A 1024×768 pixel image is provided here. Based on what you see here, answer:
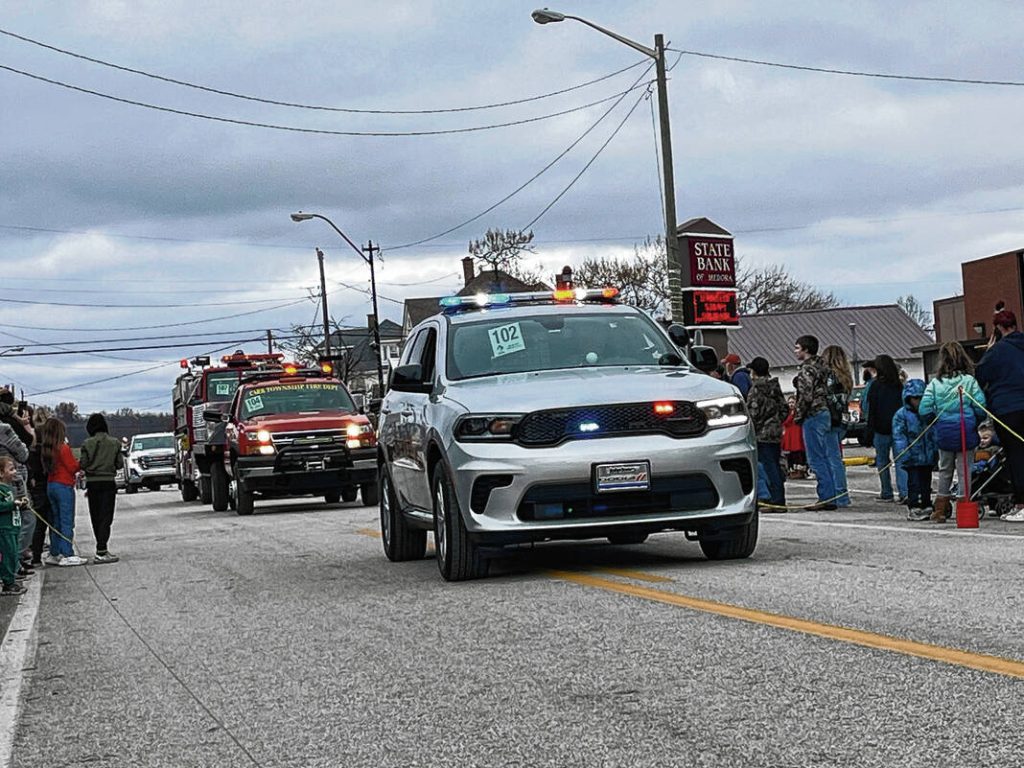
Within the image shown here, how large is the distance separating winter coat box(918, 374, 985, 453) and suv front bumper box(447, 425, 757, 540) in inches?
186

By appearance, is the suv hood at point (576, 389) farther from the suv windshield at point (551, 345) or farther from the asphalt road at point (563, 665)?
the asphalt road at point (563, 665)

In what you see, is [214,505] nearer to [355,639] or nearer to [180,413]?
[180,413]

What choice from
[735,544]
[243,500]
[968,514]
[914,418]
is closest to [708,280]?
[243,500]

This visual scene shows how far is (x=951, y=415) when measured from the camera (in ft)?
44.8

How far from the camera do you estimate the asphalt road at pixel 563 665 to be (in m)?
5.05

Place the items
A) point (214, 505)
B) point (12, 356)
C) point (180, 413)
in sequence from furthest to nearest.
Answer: point (12, 356), point (180, 413), point (214, 505)

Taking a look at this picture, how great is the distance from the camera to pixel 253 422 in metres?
24.4

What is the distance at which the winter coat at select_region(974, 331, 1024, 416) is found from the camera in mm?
13430

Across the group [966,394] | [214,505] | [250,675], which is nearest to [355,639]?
[250,675]

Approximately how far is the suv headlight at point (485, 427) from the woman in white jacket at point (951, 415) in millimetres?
5603

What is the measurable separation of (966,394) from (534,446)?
18.7 feet

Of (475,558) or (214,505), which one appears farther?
(214,505)

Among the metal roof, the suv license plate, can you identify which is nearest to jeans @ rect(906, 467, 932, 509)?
the suv license plate

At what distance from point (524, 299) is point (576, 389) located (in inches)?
88.0
